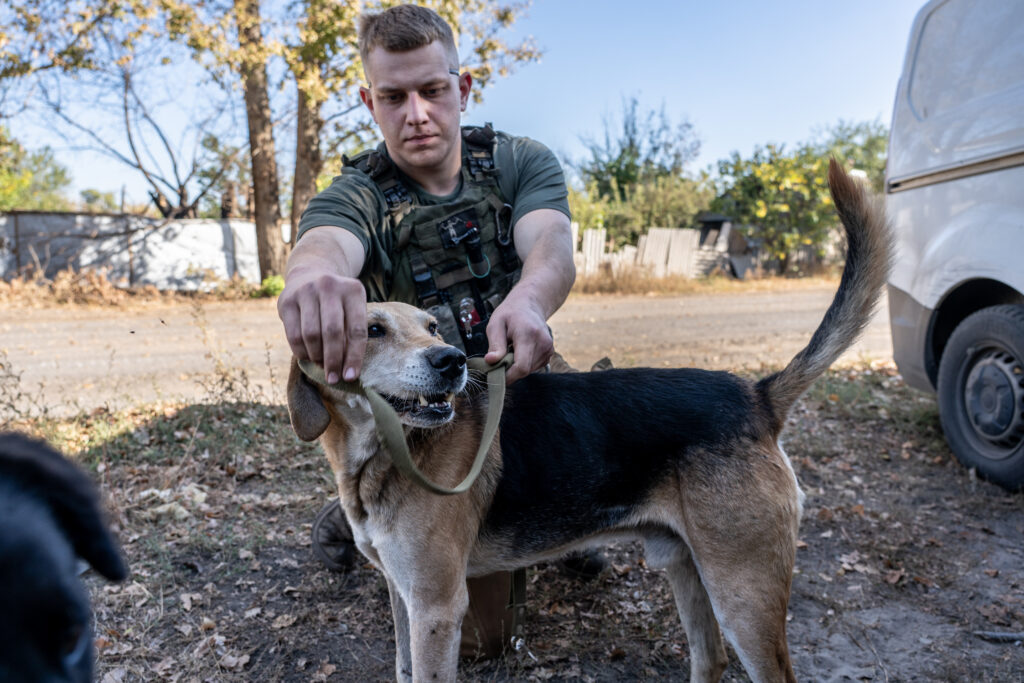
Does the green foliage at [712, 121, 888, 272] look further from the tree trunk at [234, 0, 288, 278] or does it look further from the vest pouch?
the vest pouch

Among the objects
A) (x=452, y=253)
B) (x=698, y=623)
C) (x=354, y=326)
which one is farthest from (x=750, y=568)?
(x=452, y=253)

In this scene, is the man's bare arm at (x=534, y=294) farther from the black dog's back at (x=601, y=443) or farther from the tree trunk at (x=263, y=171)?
the tree trunk at (x=263, y=171)

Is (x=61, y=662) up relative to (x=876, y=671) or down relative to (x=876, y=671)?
up

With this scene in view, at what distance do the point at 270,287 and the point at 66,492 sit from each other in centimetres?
1527

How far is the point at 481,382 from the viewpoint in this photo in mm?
2844

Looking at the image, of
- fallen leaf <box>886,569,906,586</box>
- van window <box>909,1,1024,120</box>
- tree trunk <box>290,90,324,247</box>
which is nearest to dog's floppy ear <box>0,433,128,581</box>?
fallen leaf <box>886,569,906,586</box>

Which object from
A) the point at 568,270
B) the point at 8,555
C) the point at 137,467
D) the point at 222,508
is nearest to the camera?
the point at 8,555

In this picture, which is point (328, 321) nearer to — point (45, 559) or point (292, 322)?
point (292, 322)

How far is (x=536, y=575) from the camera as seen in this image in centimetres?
412

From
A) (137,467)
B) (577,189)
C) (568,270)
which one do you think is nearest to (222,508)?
(137,467)

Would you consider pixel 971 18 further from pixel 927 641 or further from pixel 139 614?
pixel 139 614

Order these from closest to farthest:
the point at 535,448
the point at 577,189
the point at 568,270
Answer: the point at 535,448, the point at 568,270, the point at 577,189

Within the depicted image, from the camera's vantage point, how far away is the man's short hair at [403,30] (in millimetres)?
3033

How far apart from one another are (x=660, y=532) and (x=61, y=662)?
221cm
